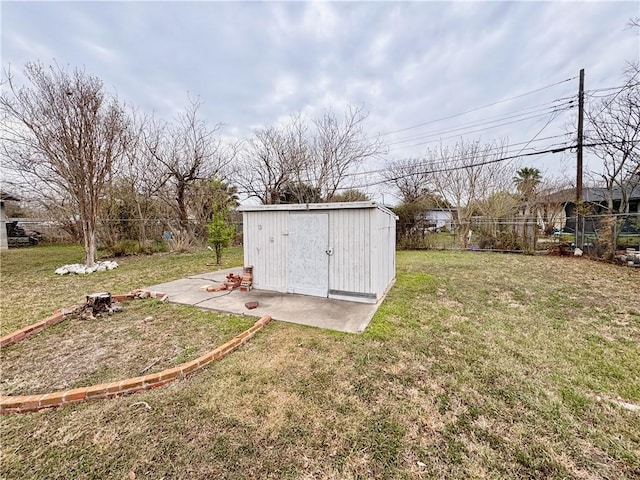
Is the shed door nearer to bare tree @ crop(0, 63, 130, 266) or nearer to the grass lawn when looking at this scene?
the grass lawn

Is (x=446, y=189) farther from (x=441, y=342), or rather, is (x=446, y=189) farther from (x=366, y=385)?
(x=366, y=385)

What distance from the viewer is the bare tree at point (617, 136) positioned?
27.6ft

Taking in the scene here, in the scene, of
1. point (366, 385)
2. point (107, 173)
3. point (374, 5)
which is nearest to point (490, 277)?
point (366, 385)

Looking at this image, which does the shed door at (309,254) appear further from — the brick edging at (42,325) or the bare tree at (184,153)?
the bare tree at (184,153)

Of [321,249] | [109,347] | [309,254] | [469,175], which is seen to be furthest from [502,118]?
[109,347]

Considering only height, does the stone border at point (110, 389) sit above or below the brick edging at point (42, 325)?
below

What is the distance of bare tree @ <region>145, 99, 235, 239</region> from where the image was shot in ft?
37.8

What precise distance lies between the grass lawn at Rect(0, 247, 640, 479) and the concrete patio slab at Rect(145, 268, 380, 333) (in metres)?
0.24

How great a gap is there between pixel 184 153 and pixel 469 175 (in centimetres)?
1314

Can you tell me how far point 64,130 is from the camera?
748 cm

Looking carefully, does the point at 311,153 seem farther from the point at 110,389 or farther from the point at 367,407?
the point at 367,407

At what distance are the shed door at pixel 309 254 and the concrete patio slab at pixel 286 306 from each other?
20cm

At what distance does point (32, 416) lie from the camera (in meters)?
2.02

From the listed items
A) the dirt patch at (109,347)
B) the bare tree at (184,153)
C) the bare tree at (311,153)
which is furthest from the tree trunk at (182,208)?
the dirt patch at (109,347)
